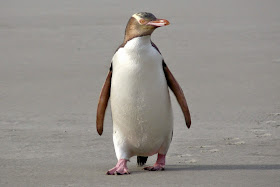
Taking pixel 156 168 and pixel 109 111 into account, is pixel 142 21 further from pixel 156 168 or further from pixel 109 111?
pixel 109 111

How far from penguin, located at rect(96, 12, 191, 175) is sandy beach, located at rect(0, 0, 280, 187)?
0.19m

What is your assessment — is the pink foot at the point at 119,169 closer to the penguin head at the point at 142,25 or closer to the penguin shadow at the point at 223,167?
the penguin shadow at the point at 223,167

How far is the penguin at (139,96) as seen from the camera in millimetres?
4887

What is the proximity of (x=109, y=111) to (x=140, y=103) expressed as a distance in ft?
9.15

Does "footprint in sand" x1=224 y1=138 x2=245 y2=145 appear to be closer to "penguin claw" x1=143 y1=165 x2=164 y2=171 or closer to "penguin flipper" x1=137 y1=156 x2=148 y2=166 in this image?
"penguin flipper" x1=137 y1=156 x2=148 y2=166

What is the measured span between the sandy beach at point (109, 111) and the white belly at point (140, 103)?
214 millimetres

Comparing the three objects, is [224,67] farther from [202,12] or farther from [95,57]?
[202,12]

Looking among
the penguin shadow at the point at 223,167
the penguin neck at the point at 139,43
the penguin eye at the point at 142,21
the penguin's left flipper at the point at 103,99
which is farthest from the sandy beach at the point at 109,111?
the penguin eye at the point at 142,21

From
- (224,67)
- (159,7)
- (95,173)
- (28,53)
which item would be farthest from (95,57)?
(95,173)

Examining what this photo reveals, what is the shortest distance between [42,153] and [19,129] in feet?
3.24

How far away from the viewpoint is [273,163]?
5.33 meters

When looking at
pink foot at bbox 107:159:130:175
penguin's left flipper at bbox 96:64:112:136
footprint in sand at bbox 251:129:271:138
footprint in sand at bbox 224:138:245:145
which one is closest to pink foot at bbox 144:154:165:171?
pink foot at bbox 107:159:130:175

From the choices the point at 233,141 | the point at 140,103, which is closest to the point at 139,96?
the point at 140,103

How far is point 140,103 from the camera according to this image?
5031mm
